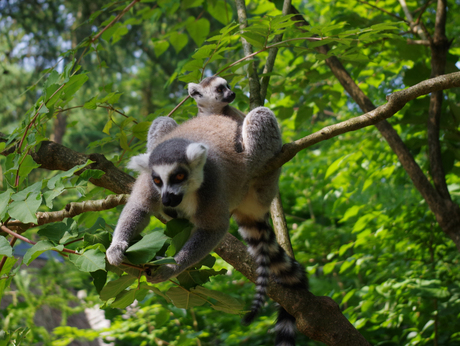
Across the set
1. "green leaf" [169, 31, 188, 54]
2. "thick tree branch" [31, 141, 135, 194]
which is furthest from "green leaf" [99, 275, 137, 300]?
"green leaf" [169, 31, 188, 54]

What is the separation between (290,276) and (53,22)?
12.1 m

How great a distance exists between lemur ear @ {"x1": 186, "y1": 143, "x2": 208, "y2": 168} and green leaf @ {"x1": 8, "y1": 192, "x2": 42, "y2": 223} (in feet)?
3.41

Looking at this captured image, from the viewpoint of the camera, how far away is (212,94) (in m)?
4.00

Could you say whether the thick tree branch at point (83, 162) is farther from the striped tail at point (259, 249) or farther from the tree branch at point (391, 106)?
the tree branch at point (391, 106)

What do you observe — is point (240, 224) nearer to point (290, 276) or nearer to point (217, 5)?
point (290, 276)

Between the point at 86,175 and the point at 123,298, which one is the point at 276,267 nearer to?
the point at 123,298

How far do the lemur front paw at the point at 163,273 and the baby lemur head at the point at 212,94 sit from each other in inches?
82.8

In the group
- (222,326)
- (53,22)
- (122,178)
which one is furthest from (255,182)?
(53,22)

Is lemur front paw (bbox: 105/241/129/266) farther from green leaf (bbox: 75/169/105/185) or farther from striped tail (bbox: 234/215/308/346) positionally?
striped tail (bbox: 234/215/308/346)

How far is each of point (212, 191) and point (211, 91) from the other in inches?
72.1

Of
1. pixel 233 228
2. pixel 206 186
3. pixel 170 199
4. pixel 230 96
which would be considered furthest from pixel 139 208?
pixel 233 228

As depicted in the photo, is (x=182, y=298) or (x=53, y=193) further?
(x=182, y=298)

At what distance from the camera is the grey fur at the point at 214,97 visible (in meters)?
3.87

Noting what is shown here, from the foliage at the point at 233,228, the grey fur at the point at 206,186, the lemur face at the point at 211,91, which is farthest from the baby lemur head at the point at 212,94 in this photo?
the grey fur at the point at 206,186
